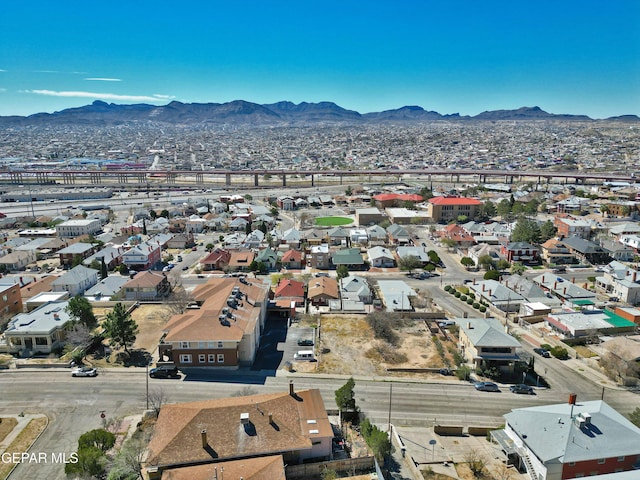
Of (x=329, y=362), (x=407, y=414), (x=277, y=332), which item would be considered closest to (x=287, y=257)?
(x=277, y=332)

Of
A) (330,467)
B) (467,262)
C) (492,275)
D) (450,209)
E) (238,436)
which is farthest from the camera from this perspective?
(450,209)

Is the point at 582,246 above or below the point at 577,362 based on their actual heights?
above

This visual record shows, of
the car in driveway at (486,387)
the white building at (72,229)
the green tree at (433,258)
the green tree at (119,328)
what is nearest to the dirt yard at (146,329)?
the green tree at (119,328)

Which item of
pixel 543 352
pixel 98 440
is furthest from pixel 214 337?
pixel 543 352

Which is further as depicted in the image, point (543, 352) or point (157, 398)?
point (543, 352)

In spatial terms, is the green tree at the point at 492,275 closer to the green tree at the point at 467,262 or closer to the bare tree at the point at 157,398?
the green tree at the point at 467,262

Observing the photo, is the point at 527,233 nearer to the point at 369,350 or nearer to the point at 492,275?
the point at 492,275

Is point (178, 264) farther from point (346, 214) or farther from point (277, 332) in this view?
point (346, 214)

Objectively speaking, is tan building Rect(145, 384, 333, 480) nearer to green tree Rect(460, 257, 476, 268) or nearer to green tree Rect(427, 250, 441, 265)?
green tree Rect(427, 250, 441, 265)
